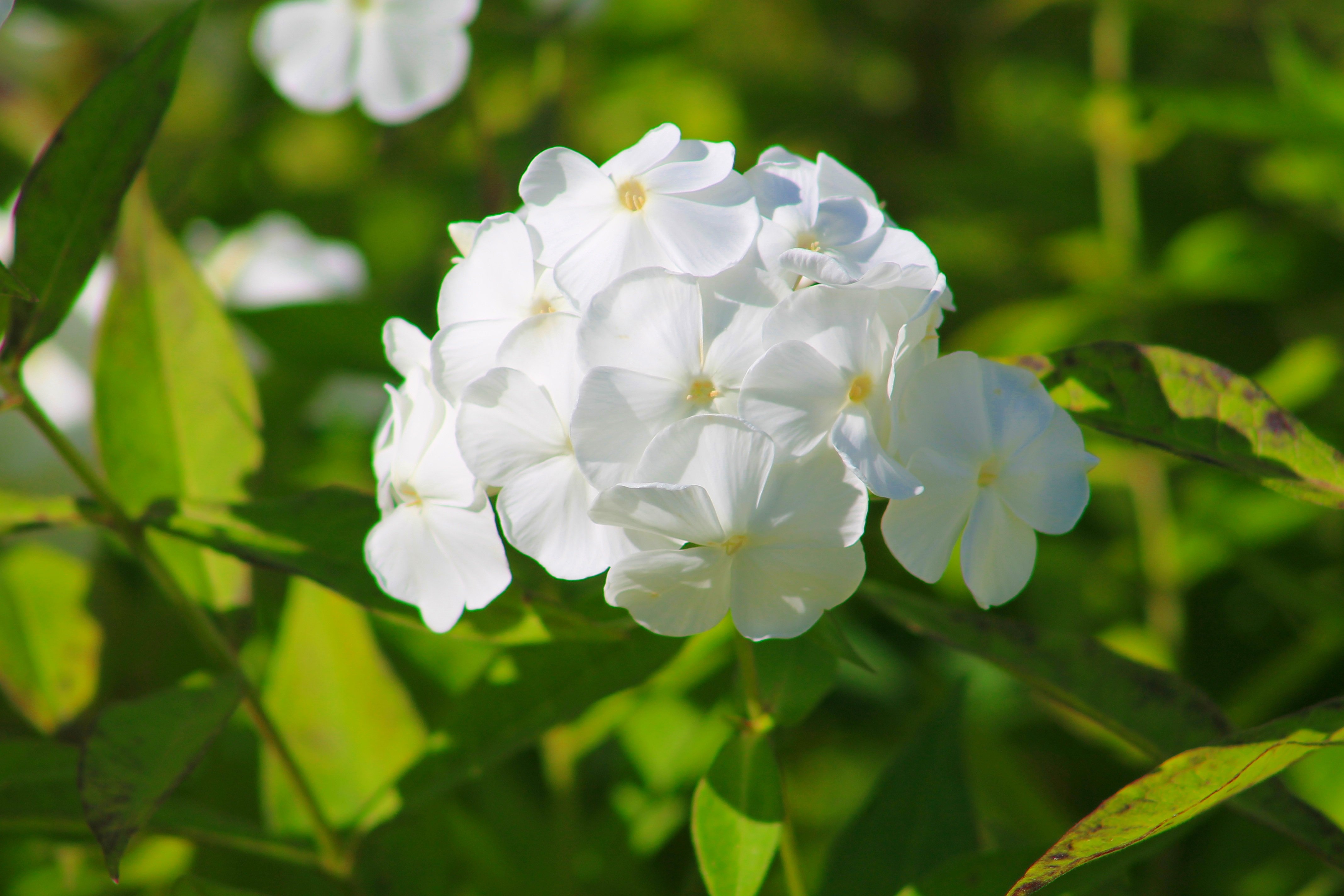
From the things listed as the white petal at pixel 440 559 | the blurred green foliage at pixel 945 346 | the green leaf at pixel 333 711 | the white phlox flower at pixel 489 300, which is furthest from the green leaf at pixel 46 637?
the white phlox flower at pixel 489 300

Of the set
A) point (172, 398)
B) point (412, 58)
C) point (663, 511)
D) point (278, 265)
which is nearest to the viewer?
point (663, 511)

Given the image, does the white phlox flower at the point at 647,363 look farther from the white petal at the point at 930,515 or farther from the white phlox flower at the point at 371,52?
the white phlox flower at the point at 371,52

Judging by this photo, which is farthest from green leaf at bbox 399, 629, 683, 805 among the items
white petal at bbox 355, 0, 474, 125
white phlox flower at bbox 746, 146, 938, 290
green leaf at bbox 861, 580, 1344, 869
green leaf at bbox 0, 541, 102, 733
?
white petal at bbox 355, 0, 474, 125

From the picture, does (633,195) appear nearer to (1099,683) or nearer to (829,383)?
(829,383)

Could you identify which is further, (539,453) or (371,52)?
(371,52)

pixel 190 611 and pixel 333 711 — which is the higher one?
pixel 190 611

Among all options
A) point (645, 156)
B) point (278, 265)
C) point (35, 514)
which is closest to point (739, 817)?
point (645, 156)

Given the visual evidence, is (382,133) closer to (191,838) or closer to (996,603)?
(191,838)
